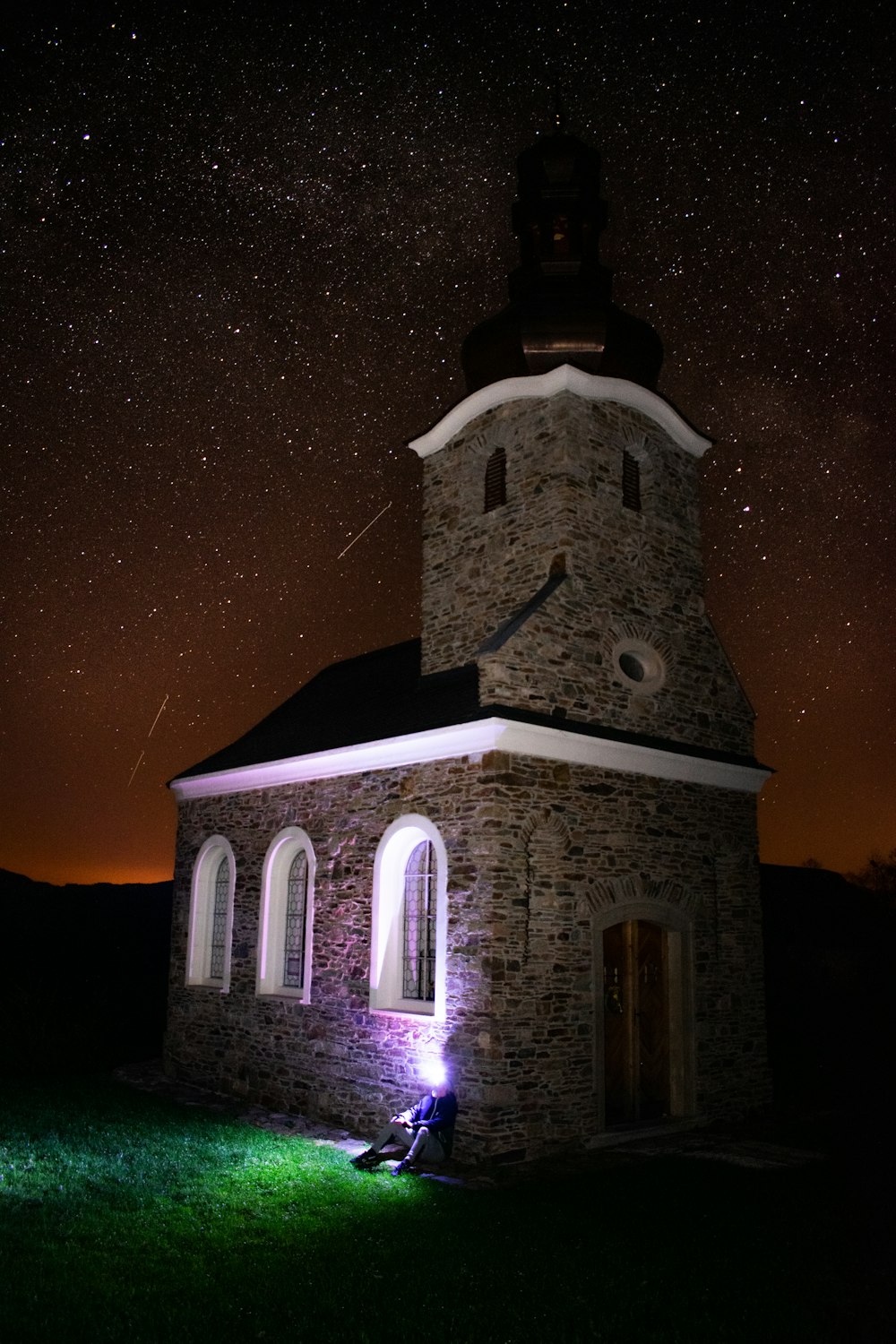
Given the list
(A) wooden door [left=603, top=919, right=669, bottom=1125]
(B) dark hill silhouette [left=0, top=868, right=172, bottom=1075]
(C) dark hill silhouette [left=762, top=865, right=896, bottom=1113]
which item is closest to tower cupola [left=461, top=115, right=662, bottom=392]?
(A) wooden door [left=603, top=919, right=669, bottom=1125]

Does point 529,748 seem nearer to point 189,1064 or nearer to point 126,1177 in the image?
point 126,1177

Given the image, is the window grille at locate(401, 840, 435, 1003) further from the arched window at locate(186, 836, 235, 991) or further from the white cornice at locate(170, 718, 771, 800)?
the arched window at locate(186, 836, 235, 991)

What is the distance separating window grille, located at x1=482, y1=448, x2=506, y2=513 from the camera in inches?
586

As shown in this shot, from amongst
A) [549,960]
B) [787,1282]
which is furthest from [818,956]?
[787,1282]

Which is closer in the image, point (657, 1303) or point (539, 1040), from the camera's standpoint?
point (657, 1303)

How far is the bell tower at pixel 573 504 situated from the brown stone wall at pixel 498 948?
4.40ft

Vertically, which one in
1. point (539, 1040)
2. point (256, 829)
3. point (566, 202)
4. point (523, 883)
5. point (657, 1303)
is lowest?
point (657, 1303)

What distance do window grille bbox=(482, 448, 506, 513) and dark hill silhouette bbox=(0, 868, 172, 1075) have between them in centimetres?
1169

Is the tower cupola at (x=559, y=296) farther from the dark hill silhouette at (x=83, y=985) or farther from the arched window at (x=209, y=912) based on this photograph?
the dark hill silhouette at (x=83, y=985)

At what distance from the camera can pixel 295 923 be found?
15.3 m

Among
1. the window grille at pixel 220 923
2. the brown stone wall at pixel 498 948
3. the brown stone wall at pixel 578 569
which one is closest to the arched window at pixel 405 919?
the brown stone wall at pixel 498 948

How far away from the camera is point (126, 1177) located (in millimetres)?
9945

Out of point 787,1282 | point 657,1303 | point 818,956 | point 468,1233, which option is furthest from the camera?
point 818,956

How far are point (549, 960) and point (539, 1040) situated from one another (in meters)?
0.89
